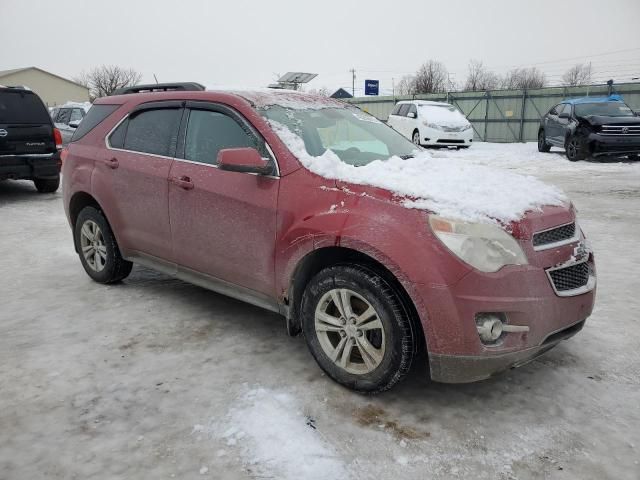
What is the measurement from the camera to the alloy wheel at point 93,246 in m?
4.69

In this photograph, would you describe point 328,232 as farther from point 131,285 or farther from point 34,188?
point 34,188

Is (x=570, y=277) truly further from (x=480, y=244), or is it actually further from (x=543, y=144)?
(x=543, y=144)

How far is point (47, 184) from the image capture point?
1049 cm

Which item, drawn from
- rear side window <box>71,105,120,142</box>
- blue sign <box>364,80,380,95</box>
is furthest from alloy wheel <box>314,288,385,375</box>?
blue sign <box>364,80,380,95</box>

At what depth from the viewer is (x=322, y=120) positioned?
3725 millimetres

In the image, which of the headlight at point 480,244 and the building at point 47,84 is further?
the building at point 47,84

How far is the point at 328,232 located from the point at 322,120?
1169 millimetres

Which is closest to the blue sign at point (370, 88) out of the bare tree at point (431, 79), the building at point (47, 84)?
the bare tree at point (431, 79)

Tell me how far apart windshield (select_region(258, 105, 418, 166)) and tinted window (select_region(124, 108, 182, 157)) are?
872 millimetres

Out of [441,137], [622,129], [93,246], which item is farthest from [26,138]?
[622,129]

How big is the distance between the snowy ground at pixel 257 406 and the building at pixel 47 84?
72.8 m

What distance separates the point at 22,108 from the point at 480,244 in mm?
9276

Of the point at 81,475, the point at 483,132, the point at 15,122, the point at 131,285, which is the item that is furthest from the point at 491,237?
the point at 483,132

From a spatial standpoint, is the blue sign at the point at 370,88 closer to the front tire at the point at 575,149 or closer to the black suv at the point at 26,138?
the front tire at the point at 575,149
